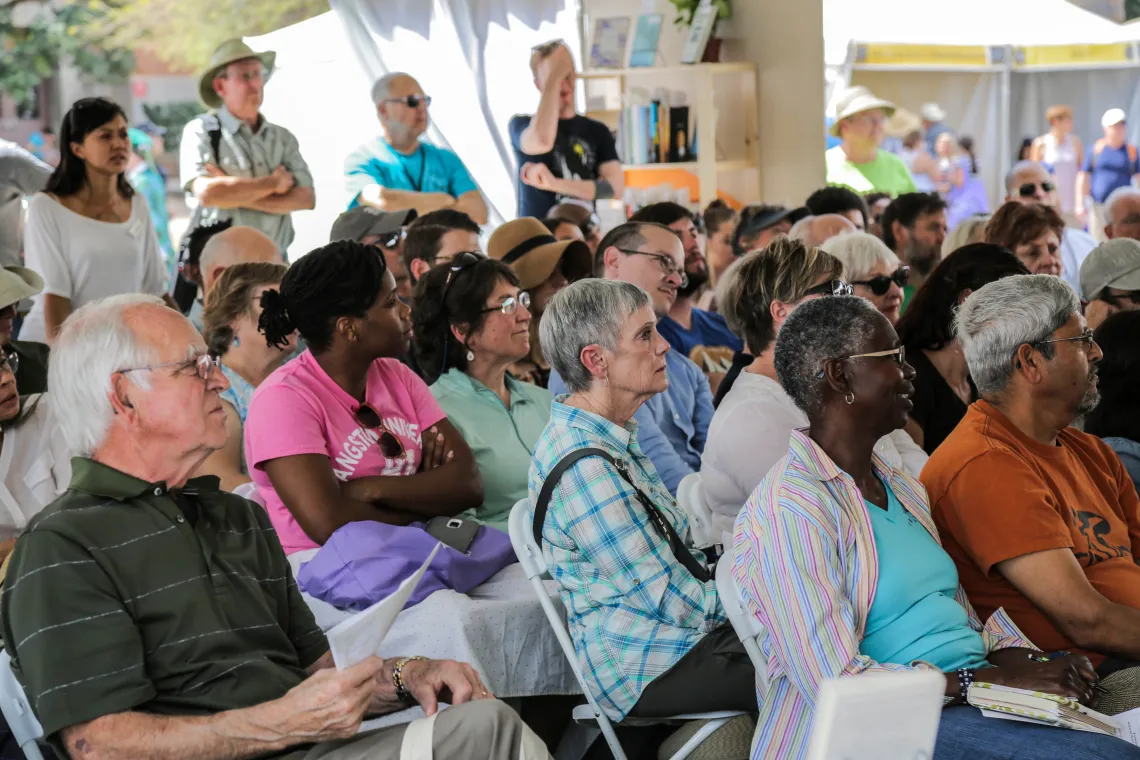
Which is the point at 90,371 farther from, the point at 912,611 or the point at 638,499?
the point at 912,611

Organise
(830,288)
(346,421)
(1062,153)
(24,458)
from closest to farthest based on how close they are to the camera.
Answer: (24,458), (346,421), (830,288), (1062,153)

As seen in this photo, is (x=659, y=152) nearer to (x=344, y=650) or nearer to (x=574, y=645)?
(x=574, y=645)

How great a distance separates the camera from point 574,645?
270 cm

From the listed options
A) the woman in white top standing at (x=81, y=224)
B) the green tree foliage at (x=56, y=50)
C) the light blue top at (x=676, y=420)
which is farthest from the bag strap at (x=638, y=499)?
the green tree foliage at (x=56, y=50)

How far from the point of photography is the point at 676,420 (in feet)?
13.2

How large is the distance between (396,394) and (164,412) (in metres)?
1.34

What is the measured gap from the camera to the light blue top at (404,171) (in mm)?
5949

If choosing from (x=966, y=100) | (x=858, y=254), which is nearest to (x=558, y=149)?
(x=858, y=254)

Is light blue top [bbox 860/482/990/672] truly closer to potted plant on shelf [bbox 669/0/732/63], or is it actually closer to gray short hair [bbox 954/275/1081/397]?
gray short hair [bbox 954/275/1081/397]

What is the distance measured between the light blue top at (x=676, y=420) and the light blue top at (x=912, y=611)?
1368 mm

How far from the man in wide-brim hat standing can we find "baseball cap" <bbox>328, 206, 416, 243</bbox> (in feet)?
2.60

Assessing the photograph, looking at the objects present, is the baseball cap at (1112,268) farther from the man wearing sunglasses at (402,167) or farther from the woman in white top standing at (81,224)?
the woman in white top standing at (81,224)

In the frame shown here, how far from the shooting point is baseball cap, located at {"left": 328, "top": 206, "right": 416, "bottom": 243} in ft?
16.5

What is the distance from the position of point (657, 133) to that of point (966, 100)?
166 inches
